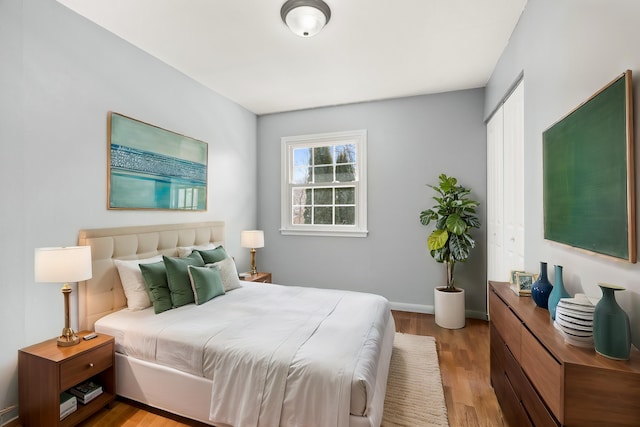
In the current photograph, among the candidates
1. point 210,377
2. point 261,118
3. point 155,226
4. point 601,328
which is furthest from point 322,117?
point 601,328

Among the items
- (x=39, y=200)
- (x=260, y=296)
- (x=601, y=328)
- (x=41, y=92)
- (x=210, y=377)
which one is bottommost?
(x=210, y=377)

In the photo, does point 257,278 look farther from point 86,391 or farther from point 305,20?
point 305,20

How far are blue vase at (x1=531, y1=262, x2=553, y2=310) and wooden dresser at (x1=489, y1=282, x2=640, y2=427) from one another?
0.05 metres

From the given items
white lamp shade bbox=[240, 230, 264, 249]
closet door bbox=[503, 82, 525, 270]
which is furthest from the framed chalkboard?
white lamp shade bbox=[240, 230, 264, 249]

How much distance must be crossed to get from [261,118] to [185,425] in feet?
13.0

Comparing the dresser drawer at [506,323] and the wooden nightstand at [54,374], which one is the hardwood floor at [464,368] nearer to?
the dresser drawer at [506,323]

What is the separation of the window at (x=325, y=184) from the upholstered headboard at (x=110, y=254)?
192cm

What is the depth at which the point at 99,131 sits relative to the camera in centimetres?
238

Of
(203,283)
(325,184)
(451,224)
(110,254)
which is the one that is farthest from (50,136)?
(451,224)

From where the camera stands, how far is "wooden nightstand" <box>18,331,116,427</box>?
170cm

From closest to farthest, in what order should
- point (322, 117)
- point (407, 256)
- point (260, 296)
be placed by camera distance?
1. point (260, 296)
2. point (407, 256)
3. point (322, 117)

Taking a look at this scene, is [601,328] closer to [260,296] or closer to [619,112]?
[619,112]

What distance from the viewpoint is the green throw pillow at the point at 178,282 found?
2422mm

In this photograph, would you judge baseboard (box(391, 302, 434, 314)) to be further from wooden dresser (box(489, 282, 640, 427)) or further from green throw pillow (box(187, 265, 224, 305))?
green throw pillow (box(187, 265, 224, 305))
